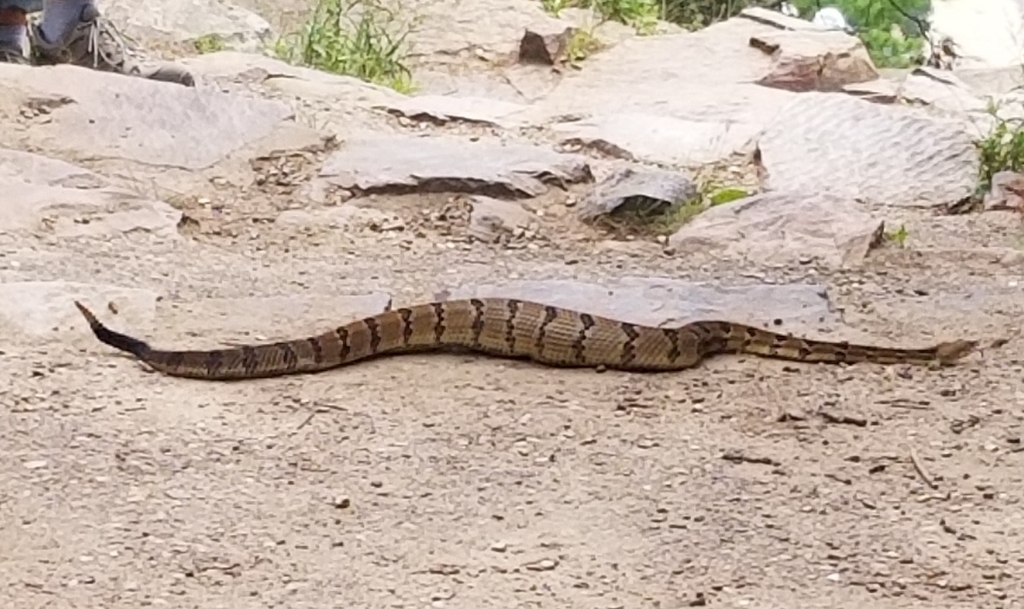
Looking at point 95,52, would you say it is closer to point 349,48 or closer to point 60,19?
point 60,19

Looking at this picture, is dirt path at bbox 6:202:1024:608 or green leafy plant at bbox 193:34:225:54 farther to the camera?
green leafy plant at bbox 193:34:225:54

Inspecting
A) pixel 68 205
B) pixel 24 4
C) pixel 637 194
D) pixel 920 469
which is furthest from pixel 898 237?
pixel 24 4

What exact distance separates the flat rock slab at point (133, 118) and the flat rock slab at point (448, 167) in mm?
434

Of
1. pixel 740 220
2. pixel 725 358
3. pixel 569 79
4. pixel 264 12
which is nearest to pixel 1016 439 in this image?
pixel 725 358

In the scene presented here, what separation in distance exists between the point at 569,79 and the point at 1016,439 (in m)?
5.32

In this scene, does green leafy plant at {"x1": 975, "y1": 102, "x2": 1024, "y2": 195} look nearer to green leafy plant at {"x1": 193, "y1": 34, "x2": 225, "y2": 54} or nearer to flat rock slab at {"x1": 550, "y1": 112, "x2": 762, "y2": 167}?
flat rock slab at {"x1": 550, "y1": 112, "x2": 762, "y2": 167}

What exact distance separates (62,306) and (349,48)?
4.44 metres

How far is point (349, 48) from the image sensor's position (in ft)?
29.1

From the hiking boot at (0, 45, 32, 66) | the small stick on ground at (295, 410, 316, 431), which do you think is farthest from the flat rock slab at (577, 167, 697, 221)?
the hiking boot at (0, 45, 32, 66)

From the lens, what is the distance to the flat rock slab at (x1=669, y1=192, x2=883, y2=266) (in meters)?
5.71

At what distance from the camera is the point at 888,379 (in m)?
4.50

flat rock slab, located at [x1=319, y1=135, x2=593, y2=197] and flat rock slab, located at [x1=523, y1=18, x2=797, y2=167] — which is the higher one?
flat rock slab, located at [x1=319, y1=135, x2=593, y2=197]

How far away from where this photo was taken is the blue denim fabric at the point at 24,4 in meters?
6.85

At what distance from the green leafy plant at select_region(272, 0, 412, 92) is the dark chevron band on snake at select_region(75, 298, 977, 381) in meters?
4.10
